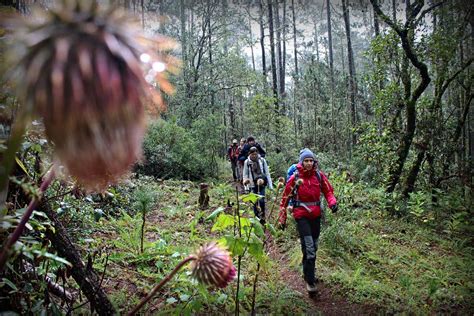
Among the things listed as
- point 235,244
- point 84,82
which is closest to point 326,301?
point 235,244

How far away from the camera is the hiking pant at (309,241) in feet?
16.5

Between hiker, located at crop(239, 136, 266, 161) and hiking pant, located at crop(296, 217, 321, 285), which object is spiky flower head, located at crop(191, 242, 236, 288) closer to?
hiking pant, located at crop(296, 217, 321, 285)

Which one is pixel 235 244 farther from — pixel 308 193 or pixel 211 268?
pixel 308 193

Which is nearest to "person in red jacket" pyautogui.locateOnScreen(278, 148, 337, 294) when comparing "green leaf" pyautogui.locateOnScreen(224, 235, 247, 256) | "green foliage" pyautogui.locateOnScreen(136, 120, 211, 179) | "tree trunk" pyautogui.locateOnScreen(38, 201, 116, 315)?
"green leaf" pyautogui.locateOnScreen(224, 235, 247, 256)

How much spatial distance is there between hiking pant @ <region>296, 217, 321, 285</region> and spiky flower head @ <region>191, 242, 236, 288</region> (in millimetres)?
3932

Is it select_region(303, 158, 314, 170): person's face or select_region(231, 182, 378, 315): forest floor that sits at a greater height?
select_region(303, 158, 314, 170): person's face

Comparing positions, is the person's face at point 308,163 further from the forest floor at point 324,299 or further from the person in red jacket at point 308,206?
the forest floor at point 324,299

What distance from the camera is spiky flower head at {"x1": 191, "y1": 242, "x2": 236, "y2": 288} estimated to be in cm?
126

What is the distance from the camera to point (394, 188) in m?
9.72

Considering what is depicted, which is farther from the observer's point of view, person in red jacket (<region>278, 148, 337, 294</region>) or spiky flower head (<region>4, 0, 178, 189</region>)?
person in red jacket (<region>278, 148, 337, 294</region>)

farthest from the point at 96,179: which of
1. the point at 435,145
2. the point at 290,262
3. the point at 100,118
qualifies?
the point at 435,145

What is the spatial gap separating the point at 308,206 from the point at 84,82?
4676mm

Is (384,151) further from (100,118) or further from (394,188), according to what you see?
(100,118)

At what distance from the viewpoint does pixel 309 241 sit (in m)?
5.02
